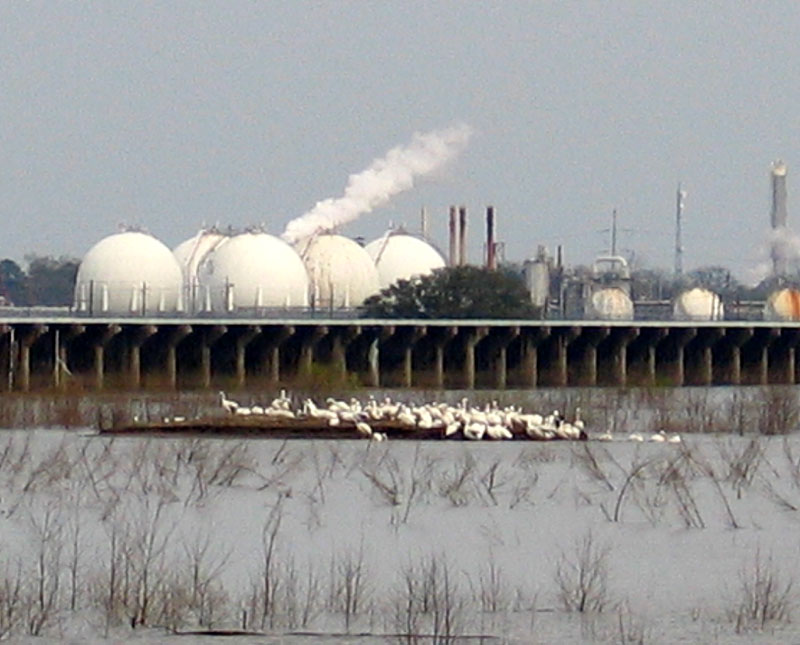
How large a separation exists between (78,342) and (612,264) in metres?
60.6

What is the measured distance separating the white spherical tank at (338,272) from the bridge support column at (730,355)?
46.7 feet

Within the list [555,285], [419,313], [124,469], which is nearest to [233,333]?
[419,313]

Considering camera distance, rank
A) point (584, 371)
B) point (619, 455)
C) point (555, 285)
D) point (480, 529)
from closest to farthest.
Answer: point (480, 529) < point (619, 455) < point (584, 371) < point (555, 285)

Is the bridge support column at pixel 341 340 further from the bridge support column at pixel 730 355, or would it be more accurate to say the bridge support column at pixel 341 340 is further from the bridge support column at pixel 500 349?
the bridge support column at pixel 730 355

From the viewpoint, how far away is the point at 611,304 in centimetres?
10838

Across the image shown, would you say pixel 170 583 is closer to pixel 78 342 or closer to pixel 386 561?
pixel 386 561

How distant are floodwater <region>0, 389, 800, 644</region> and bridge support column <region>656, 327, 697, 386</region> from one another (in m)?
42.6

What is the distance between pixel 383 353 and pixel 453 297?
9425 millimetres

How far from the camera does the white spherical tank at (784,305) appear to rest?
107688mm

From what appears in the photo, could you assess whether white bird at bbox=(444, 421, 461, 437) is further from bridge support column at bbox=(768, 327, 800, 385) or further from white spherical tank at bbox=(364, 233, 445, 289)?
white spherical tank at bbox=(364, 233, 445, 289)

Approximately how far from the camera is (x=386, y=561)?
2642cm

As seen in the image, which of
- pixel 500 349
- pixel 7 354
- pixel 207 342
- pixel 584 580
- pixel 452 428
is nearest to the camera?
pixel 584 580

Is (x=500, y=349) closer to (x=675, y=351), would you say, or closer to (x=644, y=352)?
(x=644, y=352)

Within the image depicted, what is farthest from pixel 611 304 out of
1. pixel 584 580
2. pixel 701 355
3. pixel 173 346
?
pixel 584 580
